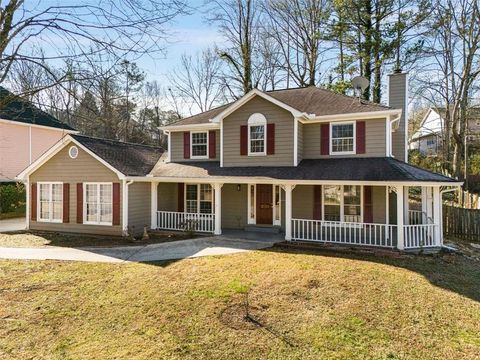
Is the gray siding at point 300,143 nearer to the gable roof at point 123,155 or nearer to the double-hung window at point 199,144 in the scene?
the double-hung window at point 199,144

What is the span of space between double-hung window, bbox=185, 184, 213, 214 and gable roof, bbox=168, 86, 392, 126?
3.23 meters

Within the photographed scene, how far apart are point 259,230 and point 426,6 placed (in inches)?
780

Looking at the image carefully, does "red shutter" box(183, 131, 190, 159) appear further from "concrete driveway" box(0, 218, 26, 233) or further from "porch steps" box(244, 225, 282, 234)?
"concrete driveway" box(0, 218, 26, 233)

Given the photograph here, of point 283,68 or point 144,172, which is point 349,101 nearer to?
point 144,172

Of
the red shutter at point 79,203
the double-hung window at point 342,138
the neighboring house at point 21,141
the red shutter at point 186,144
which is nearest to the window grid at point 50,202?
the red shutter at point 79,203

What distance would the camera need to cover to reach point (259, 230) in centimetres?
1509

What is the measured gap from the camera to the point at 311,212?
1435cm

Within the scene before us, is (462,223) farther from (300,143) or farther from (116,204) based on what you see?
(116,204)

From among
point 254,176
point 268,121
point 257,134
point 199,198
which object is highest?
point 268,121

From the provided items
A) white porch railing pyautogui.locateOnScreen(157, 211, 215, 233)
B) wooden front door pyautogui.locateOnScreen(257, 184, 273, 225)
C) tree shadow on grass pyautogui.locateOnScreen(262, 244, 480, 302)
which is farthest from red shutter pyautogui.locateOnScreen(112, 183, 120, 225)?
tree shadow on grass pyautogui.locateOnScreen(262, 244, 480, 302)

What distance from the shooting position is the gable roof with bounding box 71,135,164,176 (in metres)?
14.9

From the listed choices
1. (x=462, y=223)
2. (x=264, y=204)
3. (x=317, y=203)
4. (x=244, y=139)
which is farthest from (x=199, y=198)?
(x=462, y=223)

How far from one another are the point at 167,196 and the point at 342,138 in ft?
29.1

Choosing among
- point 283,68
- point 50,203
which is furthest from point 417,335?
point 283,68
